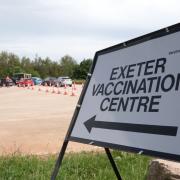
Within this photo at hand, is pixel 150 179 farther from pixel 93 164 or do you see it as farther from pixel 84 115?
pixel 93 164

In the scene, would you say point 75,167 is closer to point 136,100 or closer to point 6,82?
point 136,100

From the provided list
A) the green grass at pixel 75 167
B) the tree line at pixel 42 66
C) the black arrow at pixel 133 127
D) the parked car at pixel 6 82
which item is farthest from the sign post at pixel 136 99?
the tree line at pixel 42 66

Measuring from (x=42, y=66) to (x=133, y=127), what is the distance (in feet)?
A: 365

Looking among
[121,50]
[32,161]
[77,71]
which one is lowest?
[32,161]

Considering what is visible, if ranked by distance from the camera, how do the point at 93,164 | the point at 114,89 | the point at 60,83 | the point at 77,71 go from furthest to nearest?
the point at 77,71 < the point at 60,83 < the point at 93,164 < the point at 114,89

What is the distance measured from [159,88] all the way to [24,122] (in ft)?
37.4

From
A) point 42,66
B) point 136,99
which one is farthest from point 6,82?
point 136,99

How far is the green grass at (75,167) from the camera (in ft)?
20.4

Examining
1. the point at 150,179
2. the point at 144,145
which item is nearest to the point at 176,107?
the point at 144,145

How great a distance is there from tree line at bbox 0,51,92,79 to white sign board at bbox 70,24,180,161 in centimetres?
9595

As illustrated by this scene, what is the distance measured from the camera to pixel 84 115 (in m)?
4.30

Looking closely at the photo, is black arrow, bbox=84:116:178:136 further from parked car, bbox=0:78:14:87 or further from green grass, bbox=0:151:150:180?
parked car, bbox=0:78:14:87

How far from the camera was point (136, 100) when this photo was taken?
3629 mm

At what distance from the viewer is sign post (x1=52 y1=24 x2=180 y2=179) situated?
3.22 meters
